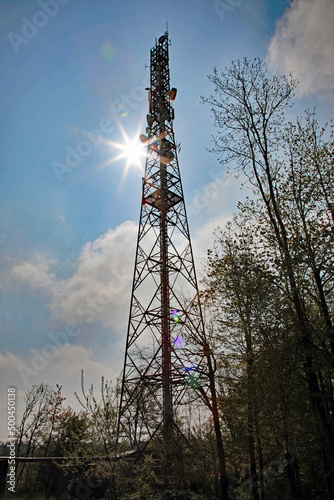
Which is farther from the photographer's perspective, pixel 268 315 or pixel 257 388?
pixel 268 315

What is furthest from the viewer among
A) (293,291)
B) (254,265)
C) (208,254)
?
(208,254)

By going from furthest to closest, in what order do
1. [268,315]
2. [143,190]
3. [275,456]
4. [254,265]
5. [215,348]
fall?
1. [143,190]
2. [275,456]
3. [215,348]
4. [254,265]
5. [268,315]

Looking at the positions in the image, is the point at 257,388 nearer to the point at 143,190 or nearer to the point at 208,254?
the point at 208,254

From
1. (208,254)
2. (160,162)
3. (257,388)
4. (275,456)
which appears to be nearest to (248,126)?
(208,254)

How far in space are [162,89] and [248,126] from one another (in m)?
10.3

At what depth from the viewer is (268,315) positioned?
796 cm

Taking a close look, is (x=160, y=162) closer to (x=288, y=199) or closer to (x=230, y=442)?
(x=288, y=199)

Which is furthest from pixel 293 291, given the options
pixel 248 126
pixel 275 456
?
pixel 275 456

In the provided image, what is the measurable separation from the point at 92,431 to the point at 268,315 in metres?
5.43

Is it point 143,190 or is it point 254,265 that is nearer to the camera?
point 254,265

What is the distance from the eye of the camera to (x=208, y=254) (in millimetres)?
10055

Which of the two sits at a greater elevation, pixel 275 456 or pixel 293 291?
pixel 293 291

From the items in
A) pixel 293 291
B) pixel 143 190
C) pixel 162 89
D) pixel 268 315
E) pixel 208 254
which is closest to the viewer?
pixel 293 291

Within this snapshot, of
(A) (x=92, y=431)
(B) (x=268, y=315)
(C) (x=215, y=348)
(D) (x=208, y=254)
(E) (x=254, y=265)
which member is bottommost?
(A) (x=92, y=431)
